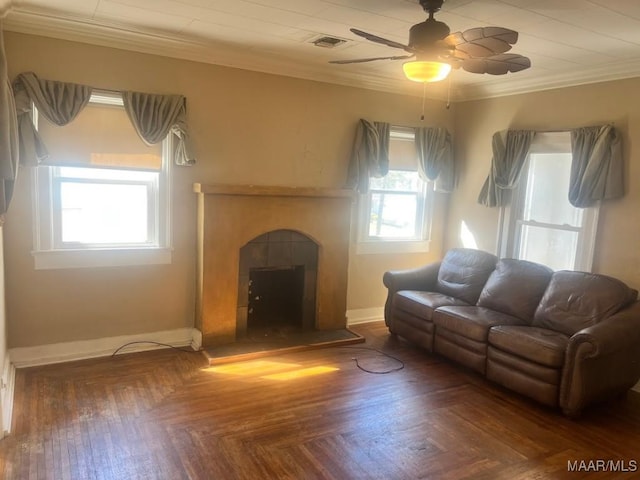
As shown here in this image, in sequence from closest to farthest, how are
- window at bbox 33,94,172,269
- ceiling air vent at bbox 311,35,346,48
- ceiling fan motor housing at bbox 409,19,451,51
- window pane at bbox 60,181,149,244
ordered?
ceiling fan motor housing at bbox 409,19,451,51, ceiling air vent at bbox 311,35,346,48, window at bbox 33,94,172,269, window pane at bbox 60,181,149,244

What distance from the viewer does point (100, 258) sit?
375 cm

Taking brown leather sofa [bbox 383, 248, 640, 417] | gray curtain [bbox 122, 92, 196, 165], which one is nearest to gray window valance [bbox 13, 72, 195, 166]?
gray curtain [bbox 122, 92, 196, 165]

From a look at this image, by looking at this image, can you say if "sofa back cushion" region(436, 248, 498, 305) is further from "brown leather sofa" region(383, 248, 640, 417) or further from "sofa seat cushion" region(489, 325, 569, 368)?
"sofa seat cushion" region(489, 325, 569, 368)

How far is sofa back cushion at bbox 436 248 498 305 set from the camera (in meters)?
4.37

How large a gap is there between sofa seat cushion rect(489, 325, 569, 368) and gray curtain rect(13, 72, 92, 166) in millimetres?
3521

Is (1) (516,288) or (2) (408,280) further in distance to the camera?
(2) (408,280)

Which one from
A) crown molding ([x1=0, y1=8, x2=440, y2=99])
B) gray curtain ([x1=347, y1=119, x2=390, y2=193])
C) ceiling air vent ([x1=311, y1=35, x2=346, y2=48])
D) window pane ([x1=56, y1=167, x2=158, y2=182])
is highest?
ceiling air vent ([x1=311, y1=35, x2=346, y2=48])

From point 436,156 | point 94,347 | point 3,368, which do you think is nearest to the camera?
point 3,368

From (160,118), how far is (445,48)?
7.60 feet

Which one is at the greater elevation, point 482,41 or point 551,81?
point 551,81

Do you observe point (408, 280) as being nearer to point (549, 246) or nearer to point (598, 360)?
point (549, 246)

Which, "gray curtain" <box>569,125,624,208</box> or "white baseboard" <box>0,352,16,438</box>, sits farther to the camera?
"gray curtain" <box>569,125,624,208</box>

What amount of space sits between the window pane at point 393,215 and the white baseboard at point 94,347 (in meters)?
2.18

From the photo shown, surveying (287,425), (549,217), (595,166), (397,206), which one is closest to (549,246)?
(549,217)
